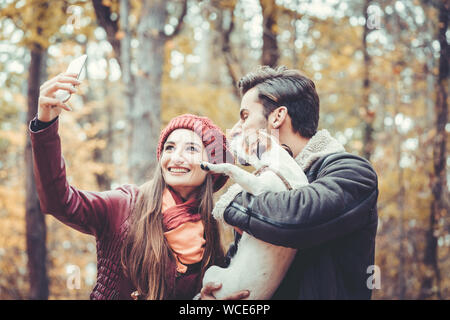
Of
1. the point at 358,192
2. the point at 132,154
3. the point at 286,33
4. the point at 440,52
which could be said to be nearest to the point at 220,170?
the point at 358,192

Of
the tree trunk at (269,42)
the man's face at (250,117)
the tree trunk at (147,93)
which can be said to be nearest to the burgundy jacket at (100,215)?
the man's face at (250,117)

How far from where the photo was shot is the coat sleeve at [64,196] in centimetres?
204

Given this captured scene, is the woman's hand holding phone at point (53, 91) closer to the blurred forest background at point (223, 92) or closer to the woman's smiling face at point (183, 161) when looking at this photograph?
the woman's smiling face at point (183, 161)

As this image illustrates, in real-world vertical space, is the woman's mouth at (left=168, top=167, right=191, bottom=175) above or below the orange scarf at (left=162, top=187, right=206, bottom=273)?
above

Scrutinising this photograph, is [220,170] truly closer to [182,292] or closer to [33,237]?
[182,292]

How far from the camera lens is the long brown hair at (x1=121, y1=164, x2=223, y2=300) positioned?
2273mm

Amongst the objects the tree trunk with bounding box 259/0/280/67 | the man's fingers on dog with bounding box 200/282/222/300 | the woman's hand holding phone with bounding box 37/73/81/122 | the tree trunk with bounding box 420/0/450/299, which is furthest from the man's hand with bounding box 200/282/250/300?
the tree trunk with bounding box 259/0/280/67

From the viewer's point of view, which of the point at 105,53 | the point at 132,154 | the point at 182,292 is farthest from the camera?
the point at 105,53

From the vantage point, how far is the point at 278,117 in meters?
2.20

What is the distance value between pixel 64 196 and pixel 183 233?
2.12 ft

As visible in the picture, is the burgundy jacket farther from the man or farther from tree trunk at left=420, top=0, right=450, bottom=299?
tree trunk at left=420, top=0, right=450, bottom=299

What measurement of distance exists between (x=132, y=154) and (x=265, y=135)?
3.15 m

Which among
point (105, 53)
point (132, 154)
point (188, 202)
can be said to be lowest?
point (188, 202)

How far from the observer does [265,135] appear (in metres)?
2.10
